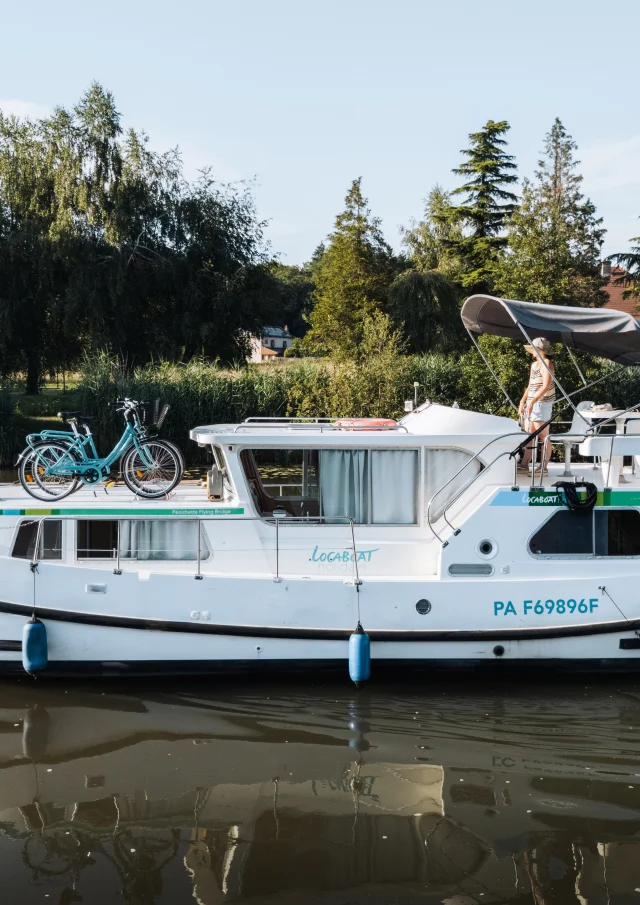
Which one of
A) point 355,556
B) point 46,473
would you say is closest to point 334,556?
point 355,556

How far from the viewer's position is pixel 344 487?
31.7 ft

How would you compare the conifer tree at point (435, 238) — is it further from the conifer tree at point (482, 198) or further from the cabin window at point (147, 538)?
the cabin window at point (147, 538)

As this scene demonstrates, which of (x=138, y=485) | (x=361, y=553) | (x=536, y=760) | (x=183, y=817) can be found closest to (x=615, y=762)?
(x=536, y=760)

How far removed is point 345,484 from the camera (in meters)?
9.65

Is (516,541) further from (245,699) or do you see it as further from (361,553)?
(245,699)

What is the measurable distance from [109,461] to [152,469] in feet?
1.66

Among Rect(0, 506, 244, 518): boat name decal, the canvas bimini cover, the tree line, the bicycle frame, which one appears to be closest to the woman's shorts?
the canvas bimini cover

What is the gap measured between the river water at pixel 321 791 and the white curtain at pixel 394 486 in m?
1.76

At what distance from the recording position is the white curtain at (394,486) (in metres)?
9.58

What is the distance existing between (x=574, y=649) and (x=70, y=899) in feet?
18.0

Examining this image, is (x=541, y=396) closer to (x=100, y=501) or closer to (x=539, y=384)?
(x=539, y=384)

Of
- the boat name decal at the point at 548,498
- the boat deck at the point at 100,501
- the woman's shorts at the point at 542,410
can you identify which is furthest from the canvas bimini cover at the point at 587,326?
the boat deck at the point at 100,501

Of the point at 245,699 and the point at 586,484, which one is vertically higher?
the point at 586,484

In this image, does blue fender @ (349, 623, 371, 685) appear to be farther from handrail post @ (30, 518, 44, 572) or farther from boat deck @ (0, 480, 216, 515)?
handrail post @ (30, 518, 44, 572)
